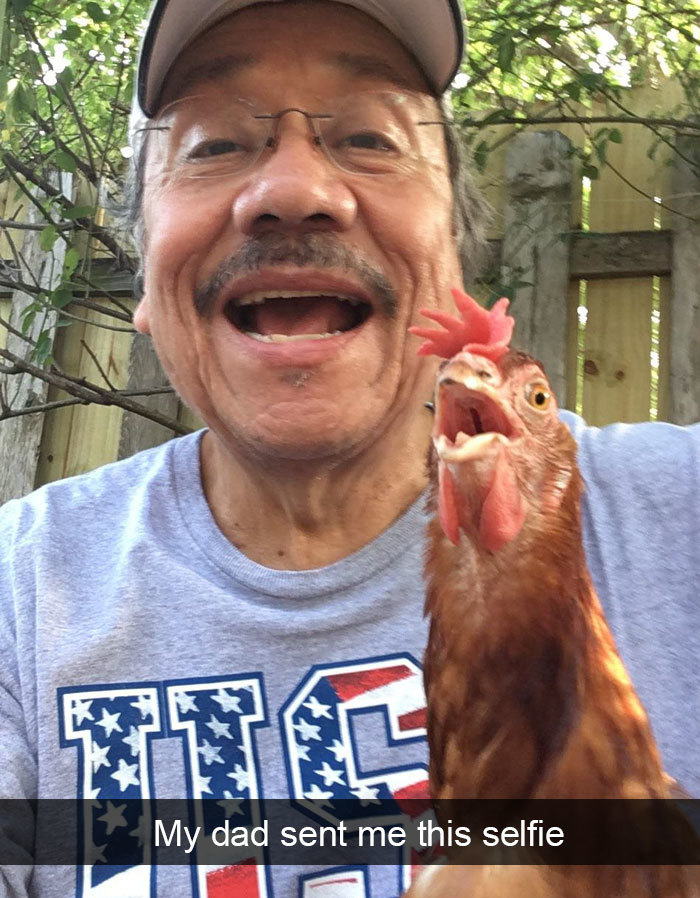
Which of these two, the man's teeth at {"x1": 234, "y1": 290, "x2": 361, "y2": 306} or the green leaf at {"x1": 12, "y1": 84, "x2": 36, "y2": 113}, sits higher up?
the green leaf at {"x1": 12, "y1": 84, "x2": 36, "y2": 113}

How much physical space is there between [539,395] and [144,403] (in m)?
1.83

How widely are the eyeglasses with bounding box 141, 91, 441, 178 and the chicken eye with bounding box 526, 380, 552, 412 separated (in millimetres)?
561

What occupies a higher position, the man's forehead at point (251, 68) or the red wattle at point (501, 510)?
the man's forehead at point (251, 68)

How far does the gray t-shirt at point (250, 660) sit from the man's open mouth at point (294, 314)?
28 cm

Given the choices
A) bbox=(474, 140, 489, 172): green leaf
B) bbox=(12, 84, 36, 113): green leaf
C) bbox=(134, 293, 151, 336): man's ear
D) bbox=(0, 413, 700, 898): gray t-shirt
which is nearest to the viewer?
bbox=(0, 413, 700, 898): gray t-shirt

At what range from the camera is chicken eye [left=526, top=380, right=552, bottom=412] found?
763 millimetres

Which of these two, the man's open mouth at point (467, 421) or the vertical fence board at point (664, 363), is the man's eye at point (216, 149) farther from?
the vertical fence board at point (664, 363)

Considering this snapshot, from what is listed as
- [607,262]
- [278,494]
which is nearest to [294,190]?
[278,494]

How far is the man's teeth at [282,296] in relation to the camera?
3.75ft

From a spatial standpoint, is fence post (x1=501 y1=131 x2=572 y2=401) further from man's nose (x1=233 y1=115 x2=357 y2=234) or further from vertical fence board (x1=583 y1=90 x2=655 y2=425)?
man's nose (x1=233 y1=115 x2=357 y2=234)

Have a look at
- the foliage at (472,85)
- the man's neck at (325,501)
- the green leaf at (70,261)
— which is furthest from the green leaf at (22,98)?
the man's neck at (325,501)

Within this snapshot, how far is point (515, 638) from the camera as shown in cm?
72

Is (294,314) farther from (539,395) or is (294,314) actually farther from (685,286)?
(685,286)

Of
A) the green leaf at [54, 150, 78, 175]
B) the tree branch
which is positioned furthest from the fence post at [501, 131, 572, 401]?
the green leaf at [54, 150, 78, 175]
